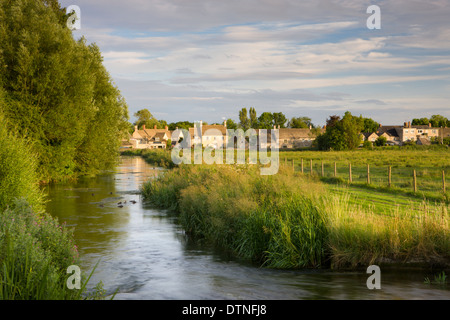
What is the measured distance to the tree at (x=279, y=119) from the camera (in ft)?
530

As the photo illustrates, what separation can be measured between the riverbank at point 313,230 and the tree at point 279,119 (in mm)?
145472

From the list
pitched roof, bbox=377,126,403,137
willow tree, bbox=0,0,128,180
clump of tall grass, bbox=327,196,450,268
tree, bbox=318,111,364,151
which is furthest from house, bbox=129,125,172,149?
clump of tall grass, bbox=327,196,450,268

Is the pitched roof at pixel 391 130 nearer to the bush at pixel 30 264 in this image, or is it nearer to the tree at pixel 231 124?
the tree at pixel 231 124

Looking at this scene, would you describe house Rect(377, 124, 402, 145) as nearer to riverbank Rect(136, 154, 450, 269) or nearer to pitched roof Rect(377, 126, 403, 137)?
pitched roof Rect(377, 126, 403, 137)

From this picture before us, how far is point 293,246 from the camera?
1316cm

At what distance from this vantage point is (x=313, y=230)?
518 inches

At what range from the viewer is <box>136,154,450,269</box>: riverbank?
1245cm

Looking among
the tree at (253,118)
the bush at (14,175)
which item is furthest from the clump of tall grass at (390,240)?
the tree at (253,118)

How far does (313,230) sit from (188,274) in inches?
151

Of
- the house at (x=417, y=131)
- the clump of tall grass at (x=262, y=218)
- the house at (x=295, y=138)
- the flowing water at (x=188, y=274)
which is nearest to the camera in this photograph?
the flowing water at (x=188, y=274)

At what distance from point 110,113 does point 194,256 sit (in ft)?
92.7

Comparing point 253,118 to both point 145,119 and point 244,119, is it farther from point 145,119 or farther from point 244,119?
point 145,119

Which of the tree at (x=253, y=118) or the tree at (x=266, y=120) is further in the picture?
the tree at (x=266, y=120)

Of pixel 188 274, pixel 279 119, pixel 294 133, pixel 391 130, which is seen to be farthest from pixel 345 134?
pixel 391 130
